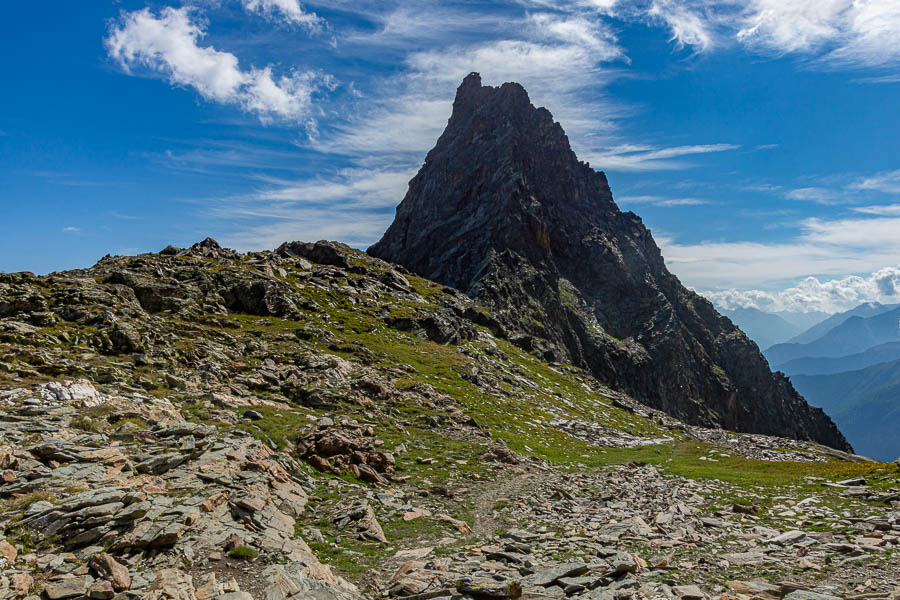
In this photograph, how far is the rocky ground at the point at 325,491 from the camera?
47.7 feet

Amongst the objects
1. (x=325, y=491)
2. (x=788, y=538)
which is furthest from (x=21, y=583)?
(x=788, y=538)

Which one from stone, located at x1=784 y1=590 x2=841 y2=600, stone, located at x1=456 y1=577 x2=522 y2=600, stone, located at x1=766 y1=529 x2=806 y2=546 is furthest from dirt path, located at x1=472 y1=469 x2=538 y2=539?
stone, located at x1=766 y1=529 x2=806 y2=546

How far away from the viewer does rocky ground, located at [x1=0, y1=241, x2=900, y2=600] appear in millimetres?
14539

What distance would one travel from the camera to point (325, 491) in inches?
1019

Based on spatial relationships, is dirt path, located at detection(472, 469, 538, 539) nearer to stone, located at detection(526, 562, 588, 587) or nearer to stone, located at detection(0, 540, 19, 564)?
stone, located at detection(526, 562, 588, 587)

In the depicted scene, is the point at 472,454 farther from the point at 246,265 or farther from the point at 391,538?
the point at 246,265

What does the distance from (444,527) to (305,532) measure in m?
6.87

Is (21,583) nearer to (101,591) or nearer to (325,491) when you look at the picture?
(101,591)

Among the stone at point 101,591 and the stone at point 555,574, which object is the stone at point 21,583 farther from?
the stone at point 555,574

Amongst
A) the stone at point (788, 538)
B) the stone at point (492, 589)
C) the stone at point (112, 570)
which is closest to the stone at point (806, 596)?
the stone at point (788, 538)

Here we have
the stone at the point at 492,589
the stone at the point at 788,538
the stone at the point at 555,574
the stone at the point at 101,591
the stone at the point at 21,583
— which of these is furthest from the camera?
the stone at the point at 788,538

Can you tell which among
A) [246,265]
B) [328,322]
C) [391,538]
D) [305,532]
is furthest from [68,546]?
[246,265]

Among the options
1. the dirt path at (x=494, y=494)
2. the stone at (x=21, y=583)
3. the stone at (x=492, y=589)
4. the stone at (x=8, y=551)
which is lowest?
the dirt path at (x=494, y=494)

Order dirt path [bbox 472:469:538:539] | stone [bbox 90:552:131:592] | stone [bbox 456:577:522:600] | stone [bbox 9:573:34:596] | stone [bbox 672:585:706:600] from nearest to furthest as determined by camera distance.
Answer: stone [bbox 9:573:34:596], stone [bbox 90:552:131:592], stone [bbox 672:585:706:600], stone [bbox 456:577:522:600], dirt path [bbox 472:469:538:539]
